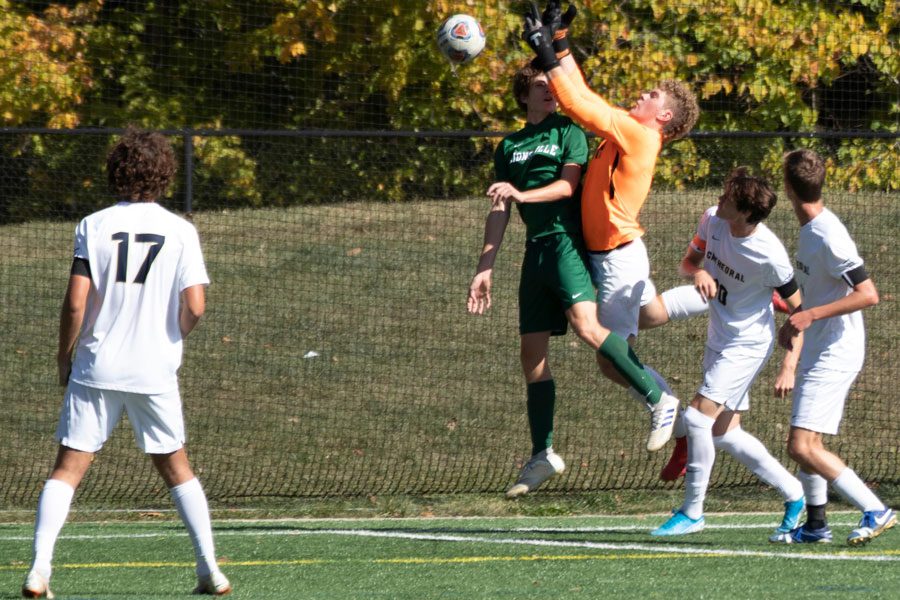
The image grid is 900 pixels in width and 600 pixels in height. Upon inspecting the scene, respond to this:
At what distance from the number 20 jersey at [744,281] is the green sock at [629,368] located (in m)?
0.39

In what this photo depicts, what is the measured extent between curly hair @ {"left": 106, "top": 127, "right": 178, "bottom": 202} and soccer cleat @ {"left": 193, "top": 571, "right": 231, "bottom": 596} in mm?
1504

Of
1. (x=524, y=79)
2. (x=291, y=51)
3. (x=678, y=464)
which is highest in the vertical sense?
(x=291, y=51)

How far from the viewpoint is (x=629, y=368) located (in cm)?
719

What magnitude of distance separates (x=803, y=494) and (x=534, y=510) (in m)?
2.63

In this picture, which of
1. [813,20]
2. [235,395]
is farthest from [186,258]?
[813,20]

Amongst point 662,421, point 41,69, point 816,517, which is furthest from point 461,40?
point 41,69

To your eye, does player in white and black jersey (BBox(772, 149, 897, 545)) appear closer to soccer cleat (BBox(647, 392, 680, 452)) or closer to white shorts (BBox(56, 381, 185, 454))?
soccer cleat (BBox(647, 392, 680, 452))

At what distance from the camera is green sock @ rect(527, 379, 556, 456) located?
24.7 ft

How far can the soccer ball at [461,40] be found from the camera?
8086 mm

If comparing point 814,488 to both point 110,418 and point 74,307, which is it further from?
point 74,307

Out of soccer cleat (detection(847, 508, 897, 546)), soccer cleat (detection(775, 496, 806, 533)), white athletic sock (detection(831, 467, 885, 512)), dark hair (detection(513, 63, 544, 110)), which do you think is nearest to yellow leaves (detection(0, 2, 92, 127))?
dark hair (detection(513, 63, 544, 110))

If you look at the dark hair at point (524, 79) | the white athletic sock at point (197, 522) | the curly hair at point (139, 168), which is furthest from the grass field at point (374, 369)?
the curly hair at point (139, 168)

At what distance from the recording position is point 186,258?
5320mm

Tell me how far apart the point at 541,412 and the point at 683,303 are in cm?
105
